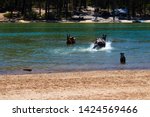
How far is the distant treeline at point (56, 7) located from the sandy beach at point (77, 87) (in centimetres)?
14747

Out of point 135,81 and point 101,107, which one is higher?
point 101,107

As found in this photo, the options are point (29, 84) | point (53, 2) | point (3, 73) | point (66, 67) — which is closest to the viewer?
point (29, 84)

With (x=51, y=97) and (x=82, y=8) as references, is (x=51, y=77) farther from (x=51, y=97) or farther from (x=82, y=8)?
(x=82, y=8)

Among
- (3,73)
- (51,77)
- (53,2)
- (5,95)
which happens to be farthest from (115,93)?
(53,2)

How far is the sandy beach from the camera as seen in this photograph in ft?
75.2

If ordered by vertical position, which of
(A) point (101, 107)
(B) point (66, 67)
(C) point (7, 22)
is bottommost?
(C) point (7, 22)

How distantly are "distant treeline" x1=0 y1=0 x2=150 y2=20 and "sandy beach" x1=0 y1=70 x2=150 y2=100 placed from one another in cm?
14747

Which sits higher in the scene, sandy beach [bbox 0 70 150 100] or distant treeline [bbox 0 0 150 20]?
sandy beach [bbox 0 70 150 100]

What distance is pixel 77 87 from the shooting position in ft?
85.1

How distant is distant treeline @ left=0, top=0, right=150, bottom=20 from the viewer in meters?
181

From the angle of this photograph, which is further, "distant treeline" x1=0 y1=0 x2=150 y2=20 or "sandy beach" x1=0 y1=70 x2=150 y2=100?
"distant treeline" x1=0 y1=0 x2=150 y2=20

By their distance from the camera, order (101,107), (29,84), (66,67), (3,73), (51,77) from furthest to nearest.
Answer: (66,67), (3,73), (51,77), (29,84), (101,107)

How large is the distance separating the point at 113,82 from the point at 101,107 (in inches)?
492

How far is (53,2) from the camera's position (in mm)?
190250
